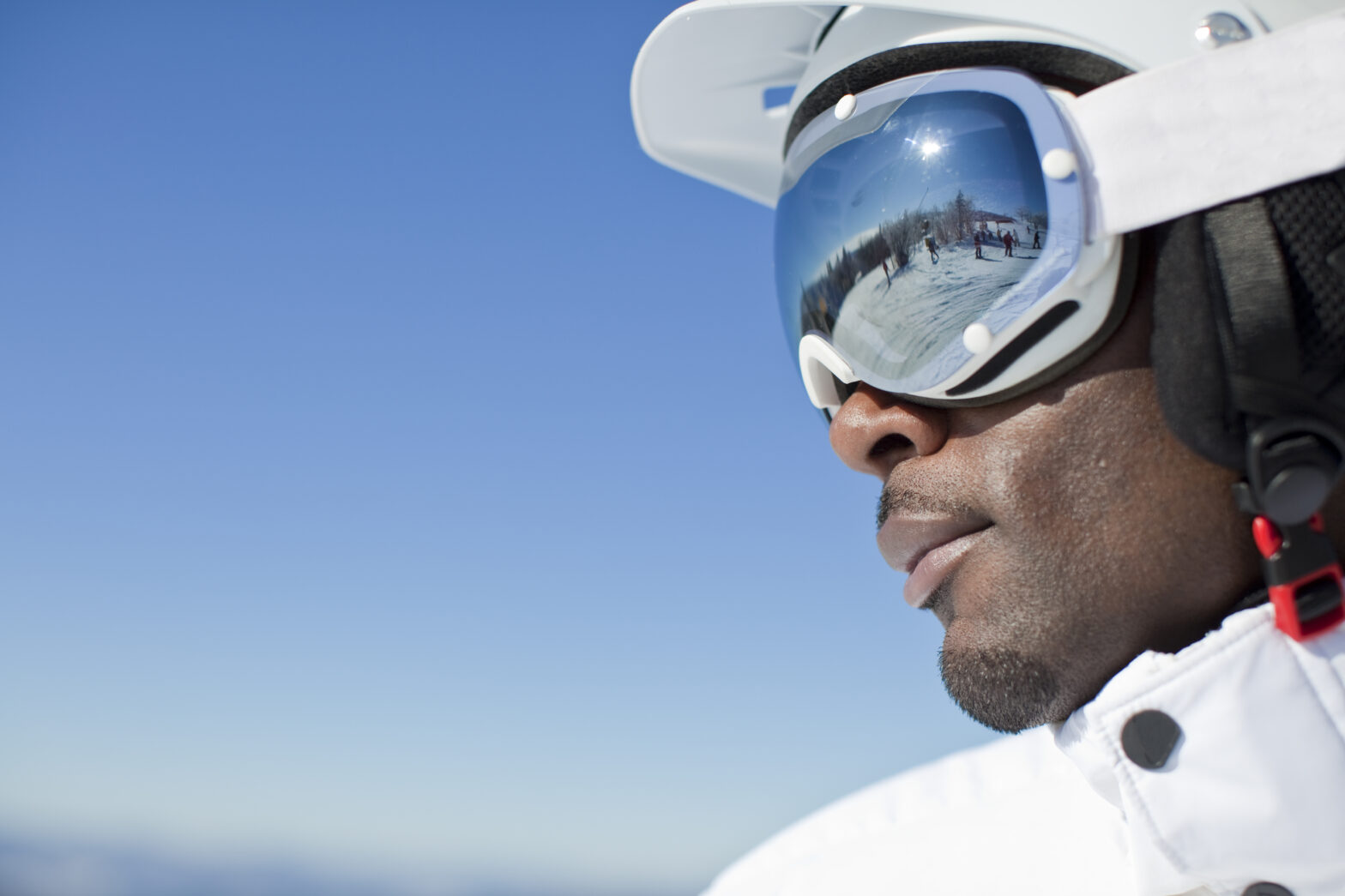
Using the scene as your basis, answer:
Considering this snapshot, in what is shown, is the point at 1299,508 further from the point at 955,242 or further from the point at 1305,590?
the point at 955,242

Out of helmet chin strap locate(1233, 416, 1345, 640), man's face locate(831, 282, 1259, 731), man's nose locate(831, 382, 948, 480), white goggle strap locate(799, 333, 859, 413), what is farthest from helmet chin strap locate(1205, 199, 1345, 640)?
white goggle strap locate(799, 333, 859, 413)

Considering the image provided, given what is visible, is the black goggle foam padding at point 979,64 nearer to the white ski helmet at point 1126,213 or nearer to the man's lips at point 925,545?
the white ski helmet at point 1126,213

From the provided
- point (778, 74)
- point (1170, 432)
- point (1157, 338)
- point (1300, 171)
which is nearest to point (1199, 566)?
point (1170, 432)

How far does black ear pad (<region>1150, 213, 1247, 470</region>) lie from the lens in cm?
143

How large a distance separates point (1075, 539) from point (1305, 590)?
0.31 m

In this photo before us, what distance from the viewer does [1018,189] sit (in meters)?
1.60

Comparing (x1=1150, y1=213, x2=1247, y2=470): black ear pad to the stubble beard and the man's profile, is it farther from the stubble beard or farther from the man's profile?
the stubble beard

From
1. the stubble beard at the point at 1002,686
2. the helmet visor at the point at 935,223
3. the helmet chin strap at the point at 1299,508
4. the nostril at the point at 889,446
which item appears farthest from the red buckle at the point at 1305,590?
the nostril at the point at 889,446

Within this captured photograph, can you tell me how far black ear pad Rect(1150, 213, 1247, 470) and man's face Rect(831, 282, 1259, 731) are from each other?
0.25ft

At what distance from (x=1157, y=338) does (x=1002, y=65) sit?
0.54m

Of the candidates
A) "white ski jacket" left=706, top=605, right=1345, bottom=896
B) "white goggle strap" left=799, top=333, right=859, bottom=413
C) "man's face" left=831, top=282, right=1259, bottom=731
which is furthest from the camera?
"white goggle strap" left=799, top=333, right=859, bottom=413

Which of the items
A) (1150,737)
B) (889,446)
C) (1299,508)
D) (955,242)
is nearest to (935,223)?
(955,242)

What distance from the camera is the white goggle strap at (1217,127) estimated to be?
143 centimetres

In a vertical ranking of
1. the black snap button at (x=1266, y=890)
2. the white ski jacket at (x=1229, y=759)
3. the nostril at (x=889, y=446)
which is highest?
the nostril at (x=889, y=446)
